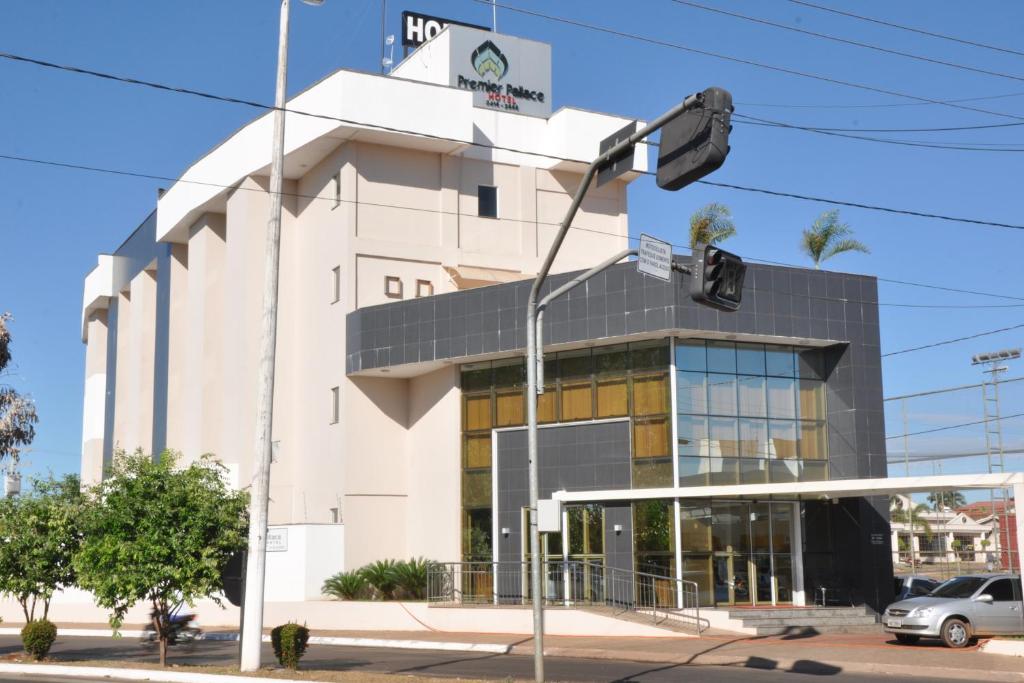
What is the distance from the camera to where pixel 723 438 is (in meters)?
30.7

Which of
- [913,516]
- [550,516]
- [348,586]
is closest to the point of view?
[550,516]

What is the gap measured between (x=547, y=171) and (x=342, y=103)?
8124 millimetres

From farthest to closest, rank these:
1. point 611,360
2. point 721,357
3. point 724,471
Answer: point 611,360
point 721,357
point 724,471

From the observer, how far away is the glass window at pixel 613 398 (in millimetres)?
31141

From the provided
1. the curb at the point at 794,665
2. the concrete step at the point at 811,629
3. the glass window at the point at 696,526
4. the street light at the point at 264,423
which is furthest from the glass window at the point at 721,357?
the street light at the point at 264,423

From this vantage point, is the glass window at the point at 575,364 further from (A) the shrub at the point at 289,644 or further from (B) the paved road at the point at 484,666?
(A) the shrub at the point at 289,644

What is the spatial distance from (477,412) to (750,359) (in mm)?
8275

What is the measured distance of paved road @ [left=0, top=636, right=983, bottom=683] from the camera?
19875 millimetres

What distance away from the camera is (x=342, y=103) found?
36.3m

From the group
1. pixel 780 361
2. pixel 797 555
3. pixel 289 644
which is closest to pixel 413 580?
pixel 797 555

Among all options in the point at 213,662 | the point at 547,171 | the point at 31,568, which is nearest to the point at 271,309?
the point at 213,662

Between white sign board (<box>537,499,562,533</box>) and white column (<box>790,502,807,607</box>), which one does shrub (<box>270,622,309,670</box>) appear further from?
white column (<box>790,502,807,607</box>)

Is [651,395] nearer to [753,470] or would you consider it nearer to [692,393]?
[692,393]

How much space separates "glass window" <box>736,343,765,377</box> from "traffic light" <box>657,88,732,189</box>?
67.5ft
